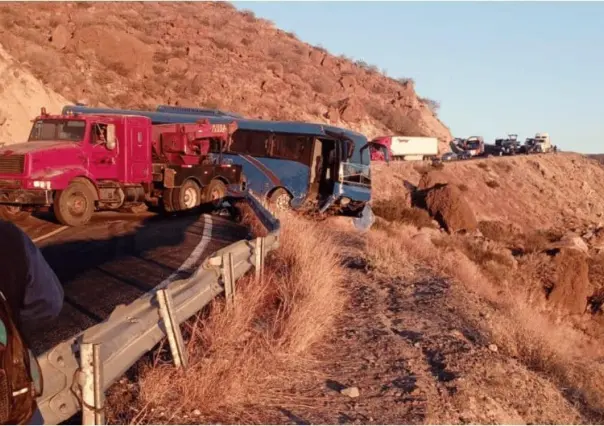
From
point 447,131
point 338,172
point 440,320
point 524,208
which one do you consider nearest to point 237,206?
point 338,172

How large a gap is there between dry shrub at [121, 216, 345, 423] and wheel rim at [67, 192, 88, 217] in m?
9.33

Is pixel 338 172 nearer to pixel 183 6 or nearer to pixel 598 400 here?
pixel 598 400

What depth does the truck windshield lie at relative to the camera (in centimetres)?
2081

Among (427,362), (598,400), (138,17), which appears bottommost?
(598,400)

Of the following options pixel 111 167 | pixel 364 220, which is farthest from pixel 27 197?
pixel 364 220

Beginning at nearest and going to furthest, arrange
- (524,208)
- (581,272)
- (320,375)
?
(320,375) → (581,272) → (524,208)

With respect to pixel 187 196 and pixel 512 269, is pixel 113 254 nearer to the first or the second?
pixel 187 196

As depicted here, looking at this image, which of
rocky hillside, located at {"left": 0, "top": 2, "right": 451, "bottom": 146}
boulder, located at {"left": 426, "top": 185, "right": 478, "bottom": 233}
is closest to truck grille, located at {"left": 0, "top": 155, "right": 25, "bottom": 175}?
boulder, located at {"left": 426, "top": 185, "right": 478, "bottom": 233}

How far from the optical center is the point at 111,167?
2153 cm

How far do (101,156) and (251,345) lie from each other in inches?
584

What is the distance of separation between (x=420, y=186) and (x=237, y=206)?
2703 centimetres

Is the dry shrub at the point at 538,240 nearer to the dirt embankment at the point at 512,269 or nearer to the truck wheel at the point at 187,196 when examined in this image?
the dirt embankment at the point at 512,269

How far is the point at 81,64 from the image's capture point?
51250mm

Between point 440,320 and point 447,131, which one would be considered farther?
point 447,131
